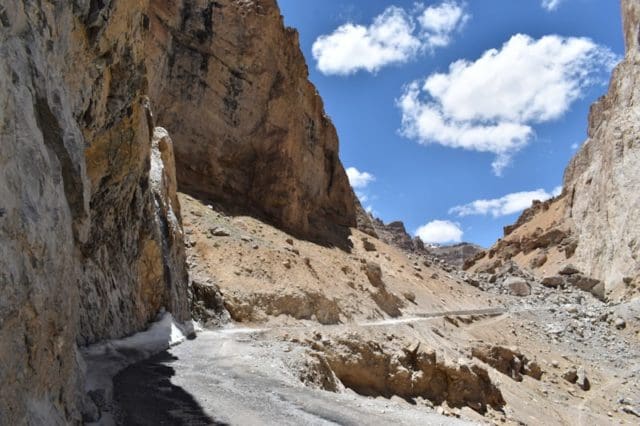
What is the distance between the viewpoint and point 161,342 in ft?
52.6

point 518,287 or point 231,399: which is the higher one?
point 518,287

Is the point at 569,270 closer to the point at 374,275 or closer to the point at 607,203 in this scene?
the point at 607,203

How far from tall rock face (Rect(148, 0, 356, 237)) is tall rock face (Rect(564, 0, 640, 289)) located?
32.3 m

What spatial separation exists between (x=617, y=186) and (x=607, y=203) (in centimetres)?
244

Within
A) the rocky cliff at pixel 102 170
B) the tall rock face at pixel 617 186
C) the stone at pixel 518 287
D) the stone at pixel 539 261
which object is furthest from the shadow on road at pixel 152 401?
the stone at pixel 539 261

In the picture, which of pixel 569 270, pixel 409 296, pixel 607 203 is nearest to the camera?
pixel 409 296

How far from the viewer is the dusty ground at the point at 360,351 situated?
37.4 ft

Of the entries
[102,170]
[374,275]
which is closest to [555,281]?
[374,275]

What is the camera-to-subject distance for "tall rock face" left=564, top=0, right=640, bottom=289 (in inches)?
2168

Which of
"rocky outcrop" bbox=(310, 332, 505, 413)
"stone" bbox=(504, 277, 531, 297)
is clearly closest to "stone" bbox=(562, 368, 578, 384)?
"rocky outcrop" bbox=(310, 332, 505, 413)

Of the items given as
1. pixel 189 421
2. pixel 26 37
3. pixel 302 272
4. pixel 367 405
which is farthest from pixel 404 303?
pixel 26 37

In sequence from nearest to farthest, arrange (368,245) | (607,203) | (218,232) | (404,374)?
1. (404,374)
2. (218,232)
3. (368,245)
4. (607,203)

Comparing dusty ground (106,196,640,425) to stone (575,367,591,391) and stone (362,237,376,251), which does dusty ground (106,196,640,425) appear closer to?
stone (575,367,591,391)

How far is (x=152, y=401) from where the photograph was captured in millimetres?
9922
